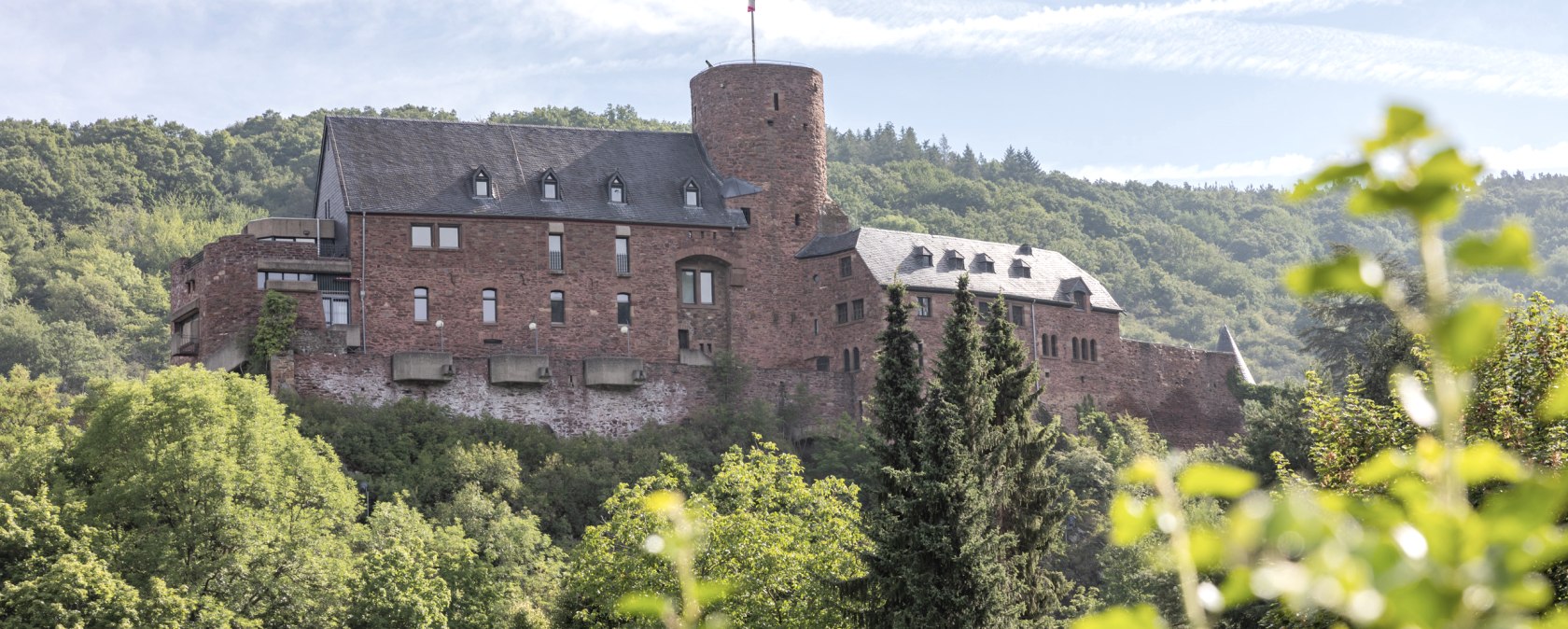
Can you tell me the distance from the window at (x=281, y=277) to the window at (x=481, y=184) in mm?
5149

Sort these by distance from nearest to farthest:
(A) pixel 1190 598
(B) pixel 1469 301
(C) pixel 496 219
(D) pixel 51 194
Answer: (B) pixel 1469 301 → (A) pixel 1190 598 → (C) pixel 496 219 → (D) pixel 51 194

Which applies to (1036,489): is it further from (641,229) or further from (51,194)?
(51,194)

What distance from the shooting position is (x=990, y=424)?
37.9 m

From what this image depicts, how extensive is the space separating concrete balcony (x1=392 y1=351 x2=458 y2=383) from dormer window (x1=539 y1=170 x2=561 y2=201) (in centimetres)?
611

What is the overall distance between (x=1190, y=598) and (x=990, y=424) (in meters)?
34.6

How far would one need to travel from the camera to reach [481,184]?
55312 mm

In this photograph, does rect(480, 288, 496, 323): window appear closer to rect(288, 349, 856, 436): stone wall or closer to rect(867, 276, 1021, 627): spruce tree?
rect(288, 349, 856, 436): stone wall

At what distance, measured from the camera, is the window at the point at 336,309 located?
2068 inches

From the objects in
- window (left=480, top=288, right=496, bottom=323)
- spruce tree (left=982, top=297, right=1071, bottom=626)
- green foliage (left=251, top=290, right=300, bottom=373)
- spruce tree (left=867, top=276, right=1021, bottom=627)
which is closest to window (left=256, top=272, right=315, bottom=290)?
green foliage (left=251, top=290, right=300, bottom=373)

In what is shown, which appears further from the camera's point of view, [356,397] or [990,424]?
[356,397]

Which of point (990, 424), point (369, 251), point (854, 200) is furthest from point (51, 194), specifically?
point (990, 424)

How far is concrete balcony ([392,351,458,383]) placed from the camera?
51.4 metres

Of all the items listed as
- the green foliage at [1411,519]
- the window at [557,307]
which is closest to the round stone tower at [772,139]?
the window at [557,307]

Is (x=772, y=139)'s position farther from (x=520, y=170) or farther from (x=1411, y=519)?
(x=1411, y=519)
